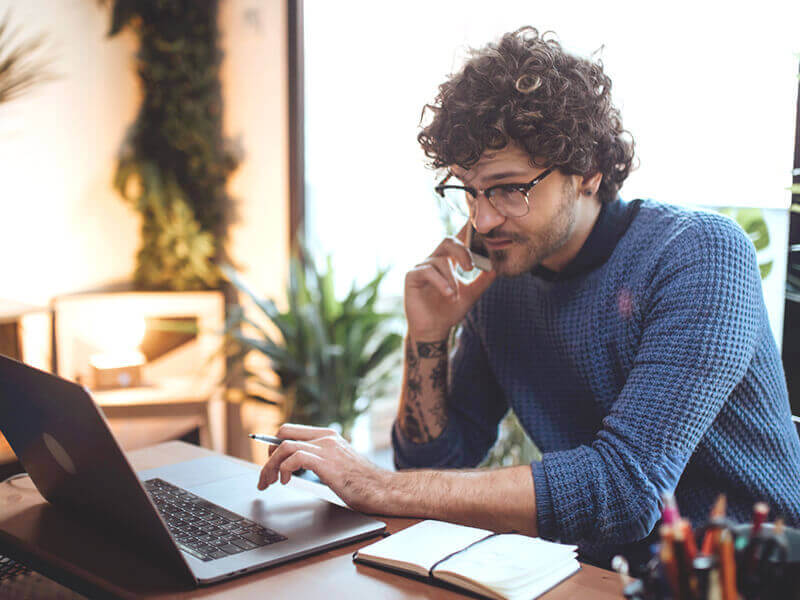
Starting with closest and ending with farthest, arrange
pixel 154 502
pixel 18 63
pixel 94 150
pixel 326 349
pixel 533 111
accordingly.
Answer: pixel 154 502 < pixel 533 111 < pixel 326 349 < pixel 18 63 < pixel 94 150

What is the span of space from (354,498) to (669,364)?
1.73ft

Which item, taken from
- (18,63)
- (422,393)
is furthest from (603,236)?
(18,63)

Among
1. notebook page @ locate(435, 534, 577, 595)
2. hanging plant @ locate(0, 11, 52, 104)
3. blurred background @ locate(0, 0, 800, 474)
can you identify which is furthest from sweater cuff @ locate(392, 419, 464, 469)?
hanging plant @ locate(0, 11, 52, 104)

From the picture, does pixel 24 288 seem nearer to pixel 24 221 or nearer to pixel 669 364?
pixel 24 221

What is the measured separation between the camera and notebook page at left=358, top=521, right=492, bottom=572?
3.01 feet

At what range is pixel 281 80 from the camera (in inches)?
134

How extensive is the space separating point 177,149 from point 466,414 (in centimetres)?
253

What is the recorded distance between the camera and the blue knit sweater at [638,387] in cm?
110

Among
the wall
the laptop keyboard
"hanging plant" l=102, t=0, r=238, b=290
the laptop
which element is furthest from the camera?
"hanging plant" l=102, t=0, r=238, b=290

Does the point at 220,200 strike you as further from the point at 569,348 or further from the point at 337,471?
the point at 337,471

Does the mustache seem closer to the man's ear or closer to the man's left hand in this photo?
the man's ear

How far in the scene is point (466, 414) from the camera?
1667 mm

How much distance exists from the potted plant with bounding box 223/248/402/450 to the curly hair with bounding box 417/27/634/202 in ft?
4.63

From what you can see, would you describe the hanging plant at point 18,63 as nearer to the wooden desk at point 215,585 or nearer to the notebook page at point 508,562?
the wooden desk at point 215,585
